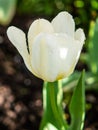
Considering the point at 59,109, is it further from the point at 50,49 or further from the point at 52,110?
the point at 50,49

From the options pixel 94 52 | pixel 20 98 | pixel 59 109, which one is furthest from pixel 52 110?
pixel 20 98

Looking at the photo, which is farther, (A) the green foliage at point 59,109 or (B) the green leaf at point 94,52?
(B) the green leaf at point 94,52

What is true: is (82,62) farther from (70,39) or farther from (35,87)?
(70,39)

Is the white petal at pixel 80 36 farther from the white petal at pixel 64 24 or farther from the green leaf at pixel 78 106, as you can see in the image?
the green leaf at pixel 78 106

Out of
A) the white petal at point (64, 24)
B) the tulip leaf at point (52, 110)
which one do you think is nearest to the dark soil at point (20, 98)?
the tulip leaf at point (52, 110)

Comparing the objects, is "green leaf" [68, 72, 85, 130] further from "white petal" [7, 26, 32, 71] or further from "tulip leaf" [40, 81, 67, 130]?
Answer: "white petal" [7, 26, 32, 71]
